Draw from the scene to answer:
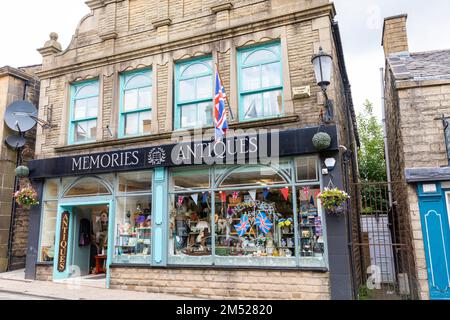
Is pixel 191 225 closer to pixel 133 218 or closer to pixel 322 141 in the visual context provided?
pixel 133 218

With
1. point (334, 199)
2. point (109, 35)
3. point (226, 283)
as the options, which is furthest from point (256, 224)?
point (109, 35)

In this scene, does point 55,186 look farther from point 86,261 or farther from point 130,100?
point 130,100

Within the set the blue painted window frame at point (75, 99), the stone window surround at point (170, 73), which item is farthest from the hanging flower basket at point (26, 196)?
the blue painted window frame at point (75, 99)

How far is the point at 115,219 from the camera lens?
414 inches

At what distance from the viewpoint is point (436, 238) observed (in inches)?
301

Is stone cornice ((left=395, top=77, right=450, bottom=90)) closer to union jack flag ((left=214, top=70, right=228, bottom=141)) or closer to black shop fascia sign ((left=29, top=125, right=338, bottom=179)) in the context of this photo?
black shop fascia sign ((left=29, top=125, right=338, bottom=179))

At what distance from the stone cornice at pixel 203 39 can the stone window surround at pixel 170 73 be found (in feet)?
0.44

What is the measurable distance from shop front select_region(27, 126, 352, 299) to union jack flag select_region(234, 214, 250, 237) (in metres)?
0.02

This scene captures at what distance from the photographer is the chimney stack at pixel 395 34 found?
38.8 feet

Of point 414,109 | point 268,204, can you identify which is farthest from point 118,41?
point 414,109

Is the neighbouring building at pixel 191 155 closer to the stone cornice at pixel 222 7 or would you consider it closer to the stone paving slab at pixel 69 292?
the stone cornice at pixel 222 7

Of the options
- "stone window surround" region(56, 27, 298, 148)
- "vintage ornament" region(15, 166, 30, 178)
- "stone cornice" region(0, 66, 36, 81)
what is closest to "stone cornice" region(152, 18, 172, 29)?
"stone window surround" region(56, 27, 298, 148)

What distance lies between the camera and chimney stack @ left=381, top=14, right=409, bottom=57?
1184cm

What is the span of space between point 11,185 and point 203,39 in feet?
28.0
